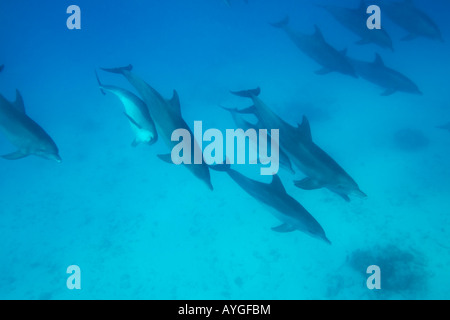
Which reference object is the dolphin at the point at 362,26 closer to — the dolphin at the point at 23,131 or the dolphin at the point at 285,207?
the dolphin at the point at 285,207

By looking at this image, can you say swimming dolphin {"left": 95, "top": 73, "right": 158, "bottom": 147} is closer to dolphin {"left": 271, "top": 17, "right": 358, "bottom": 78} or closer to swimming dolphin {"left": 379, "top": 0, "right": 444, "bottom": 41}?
dolphin {"left": 271, "top": 17, "right": 358, "bottom": 78}

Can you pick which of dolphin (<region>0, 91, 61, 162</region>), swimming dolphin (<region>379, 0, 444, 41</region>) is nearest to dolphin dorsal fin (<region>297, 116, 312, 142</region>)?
dolphin (<region>0, 91, 61, 162</region>)

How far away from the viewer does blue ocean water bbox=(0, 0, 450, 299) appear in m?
7.62

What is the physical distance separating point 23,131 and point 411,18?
35.9 ft

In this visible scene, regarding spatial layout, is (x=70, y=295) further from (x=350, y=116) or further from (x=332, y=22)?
(x=332, y=22)

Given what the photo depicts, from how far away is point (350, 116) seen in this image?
1303 cm

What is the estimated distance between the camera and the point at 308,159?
4.91 meters

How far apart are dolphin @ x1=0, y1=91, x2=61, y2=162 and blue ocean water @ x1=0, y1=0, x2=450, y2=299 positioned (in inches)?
143

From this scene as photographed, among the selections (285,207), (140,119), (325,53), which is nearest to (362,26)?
(325,53)

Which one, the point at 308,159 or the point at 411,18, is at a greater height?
the point at 411,18

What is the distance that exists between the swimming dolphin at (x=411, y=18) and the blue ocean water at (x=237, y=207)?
347 cm

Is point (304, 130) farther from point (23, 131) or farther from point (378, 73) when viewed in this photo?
point (378, 73)

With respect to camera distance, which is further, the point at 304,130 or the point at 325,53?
the point at 325,53
